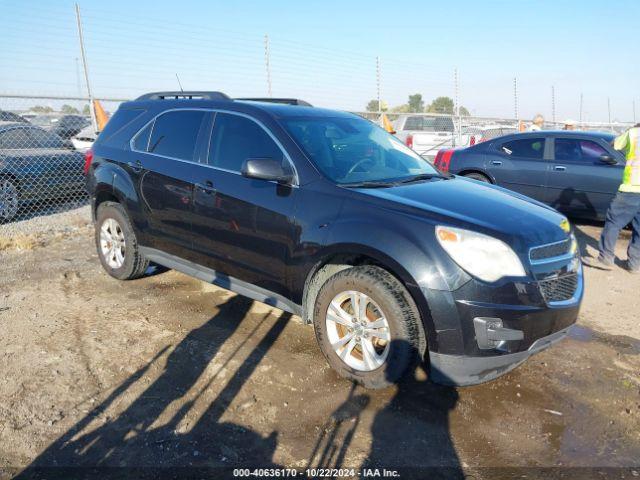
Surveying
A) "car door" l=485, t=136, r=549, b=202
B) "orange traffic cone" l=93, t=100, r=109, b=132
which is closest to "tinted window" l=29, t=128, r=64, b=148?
→ "orange traffic cone" l=93, t=100, r=109, b=132

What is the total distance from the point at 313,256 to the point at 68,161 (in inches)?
286

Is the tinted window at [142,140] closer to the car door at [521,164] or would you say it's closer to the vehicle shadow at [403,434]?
the vehicle shadow at [403,434]

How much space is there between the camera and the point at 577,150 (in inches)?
308

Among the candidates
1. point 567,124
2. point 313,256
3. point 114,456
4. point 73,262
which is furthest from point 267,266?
point 567,124

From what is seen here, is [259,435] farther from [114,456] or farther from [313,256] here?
[313,256]

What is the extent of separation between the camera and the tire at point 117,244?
5.07 meters

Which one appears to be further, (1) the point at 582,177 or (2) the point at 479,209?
(1) the point at 582,177

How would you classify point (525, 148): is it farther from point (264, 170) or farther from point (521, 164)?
point (264, 170)

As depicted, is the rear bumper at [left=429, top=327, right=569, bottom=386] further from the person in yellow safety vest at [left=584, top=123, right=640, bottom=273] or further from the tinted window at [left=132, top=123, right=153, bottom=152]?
the person in yellow safety vest at [left=584, top=123, right=640, bottom=273]

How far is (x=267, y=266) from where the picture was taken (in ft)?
12.4

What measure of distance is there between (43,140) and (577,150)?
9.20 m

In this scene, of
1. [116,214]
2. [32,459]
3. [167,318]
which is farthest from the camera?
[116,214]

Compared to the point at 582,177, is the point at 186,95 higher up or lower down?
higher up

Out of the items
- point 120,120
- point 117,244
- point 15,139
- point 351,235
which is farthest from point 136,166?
point 15,139
